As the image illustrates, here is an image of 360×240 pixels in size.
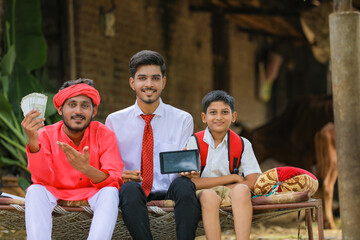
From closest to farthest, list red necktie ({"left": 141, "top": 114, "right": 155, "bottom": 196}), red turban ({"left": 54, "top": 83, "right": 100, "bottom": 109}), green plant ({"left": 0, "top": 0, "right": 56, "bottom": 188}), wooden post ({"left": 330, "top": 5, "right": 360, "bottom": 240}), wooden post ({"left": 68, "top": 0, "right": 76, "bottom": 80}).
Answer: wooden post ({"left": 330, "top": 5, "right": 360, "bottom": 240}) < red turban ({"left": 54, "top": 83, "right": 100, "bottom": 109}) < red necktie ({"left": 141, "top": 114, "right": 155, "bottom": 196}) < green plant ({"left": 0, "top": 0, "right": 56, "bottom": 188}) < wooden post ({"left": 68, "top": 0, "right": 76, "bottom": 80})

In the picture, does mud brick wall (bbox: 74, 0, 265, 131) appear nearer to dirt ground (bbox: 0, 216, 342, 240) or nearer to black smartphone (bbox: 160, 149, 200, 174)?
dirt ground (bbox: 0, 216, 342, 240)

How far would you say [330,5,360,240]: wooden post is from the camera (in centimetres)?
338

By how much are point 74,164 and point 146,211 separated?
495 millimetres

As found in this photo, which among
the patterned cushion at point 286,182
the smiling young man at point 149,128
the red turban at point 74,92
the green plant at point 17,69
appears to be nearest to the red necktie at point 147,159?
the smiling young man at point 149,128

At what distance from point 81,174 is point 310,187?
4.68 ft

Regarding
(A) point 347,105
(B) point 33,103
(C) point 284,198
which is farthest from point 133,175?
(A) point 347,105

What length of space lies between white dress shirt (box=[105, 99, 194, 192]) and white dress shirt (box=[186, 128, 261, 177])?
0.17 meters

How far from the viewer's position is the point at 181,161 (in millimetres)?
3594

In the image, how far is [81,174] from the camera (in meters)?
3.68

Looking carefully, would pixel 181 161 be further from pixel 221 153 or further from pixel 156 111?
pixel 156 111

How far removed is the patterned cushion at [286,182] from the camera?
3.78 meters

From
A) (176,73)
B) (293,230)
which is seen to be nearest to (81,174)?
A: (293,230)

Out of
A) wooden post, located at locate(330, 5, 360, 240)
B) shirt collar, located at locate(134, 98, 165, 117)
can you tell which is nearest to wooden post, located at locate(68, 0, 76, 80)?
shirt collar, located at locate(134, 98, 165, 117)

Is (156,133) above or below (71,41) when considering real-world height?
below
